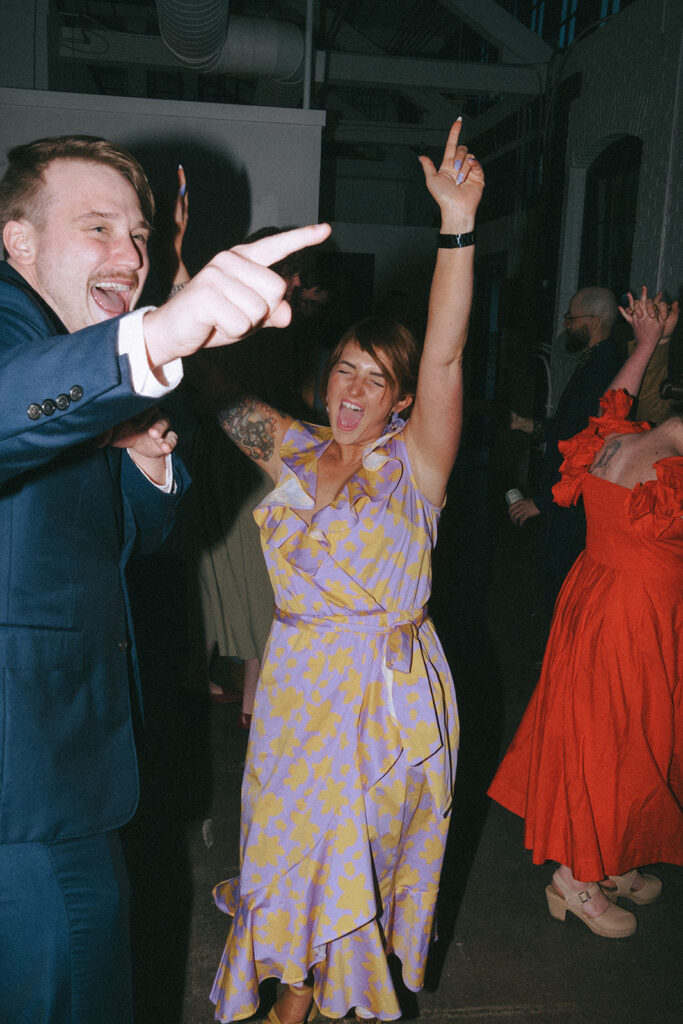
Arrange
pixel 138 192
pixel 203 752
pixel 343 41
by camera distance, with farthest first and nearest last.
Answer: pixel 343 41, pixel 203 752, pixel 138 192

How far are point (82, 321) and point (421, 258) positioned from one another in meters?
9.82

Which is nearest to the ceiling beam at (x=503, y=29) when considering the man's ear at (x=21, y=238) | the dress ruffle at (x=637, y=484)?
the dress ruffle at (x=637, y=484)

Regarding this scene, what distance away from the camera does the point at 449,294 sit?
1.50m

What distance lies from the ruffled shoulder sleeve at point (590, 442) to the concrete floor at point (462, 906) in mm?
1299

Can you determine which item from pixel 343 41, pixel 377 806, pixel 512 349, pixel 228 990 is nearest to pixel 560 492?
pixel 377 806

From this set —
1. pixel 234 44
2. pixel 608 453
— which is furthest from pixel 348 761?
pixel 234 44

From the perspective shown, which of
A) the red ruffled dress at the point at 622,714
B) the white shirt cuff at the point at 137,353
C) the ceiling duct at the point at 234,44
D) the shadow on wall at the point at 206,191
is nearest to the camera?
the white shirt cuff at the point at 137,353

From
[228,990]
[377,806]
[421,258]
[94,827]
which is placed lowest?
[228,990]

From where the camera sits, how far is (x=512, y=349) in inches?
350

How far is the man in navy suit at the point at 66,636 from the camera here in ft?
3.26

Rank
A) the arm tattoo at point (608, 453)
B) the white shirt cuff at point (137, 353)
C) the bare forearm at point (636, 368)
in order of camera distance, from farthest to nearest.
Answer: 1. the bare forearm at point (636, 368)
2. the arm tattoo at point (608, 453)
3. the white shirt cuff at point (137, 353)

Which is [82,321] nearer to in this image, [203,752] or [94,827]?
[94,827]

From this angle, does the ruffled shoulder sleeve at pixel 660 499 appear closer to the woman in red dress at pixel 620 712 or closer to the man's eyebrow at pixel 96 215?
the woman in red dress at pixel 620 712

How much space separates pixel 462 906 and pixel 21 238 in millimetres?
2305
